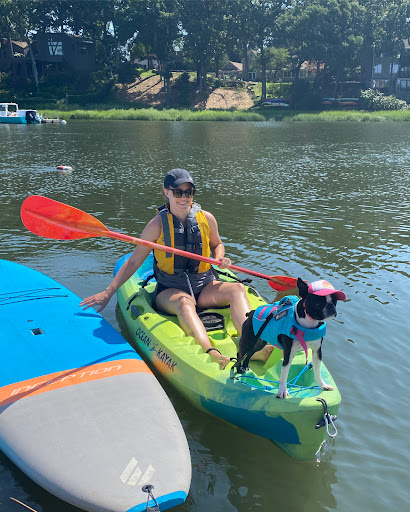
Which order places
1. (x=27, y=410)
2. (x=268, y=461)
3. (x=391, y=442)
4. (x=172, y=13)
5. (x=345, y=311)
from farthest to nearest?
(x=172, y=13) → (x=345, y=311) → (x=391, y=442) → (x=268, y=461) → (x=27, y=410)

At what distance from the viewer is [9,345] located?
457 centimetres

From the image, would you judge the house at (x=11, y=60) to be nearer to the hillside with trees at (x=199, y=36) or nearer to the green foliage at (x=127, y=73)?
the hillside with trees at (x=199, y=36)

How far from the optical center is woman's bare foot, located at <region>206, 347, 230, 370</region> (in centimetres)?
439

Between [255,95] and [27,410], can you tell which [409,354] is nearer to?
[27,410]

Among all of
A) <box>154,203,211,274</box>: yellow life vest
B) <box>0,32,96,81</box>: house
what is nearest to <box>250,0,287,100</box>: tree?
<box>0,32,96,81</box>: house

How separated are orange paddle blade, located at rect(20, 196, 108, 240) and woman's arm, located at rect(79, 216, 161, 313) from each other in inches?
29.6

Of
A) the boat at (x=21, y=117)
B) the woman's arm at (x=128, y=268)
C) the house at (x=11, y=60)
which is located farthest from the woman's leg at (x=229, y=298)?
the house at (x=11, y=60)

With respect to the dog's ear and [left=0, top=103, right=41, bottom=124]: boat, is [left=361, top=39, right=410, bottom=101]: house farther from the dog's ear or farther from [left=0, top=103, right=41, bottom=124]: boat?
the dog's ear

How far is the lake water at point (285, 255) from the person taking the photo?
383cm

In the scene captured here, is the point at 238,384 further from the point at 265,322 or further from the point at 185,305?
the point at 185,305

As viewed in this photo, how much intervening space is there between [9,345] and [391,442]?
337cm

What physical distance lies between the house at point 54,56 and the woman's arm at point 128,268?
58042 millimetres

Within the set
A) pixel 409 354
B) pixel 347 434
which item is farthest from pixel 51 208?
pixel 409 354

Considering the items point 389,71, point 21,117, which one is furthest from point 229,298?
point 389,71
